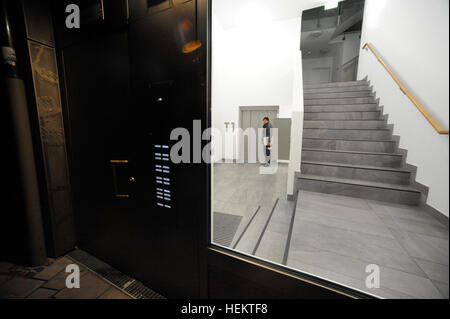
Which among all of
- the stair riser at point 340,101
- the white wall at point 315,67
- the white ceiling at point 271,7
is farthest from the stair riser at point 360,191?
the white wall at point 315,67

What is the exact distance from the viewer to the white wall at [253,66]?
5.55m

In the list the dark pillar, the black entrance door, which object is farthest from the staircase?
the dark pillar

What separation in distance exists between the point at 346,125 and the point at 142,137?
3.26 metres

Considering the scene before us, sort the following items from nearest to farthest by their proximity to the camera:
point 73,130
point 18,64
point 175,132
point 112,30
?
point 175,132
point 112,30
point 18,64
point 73,130

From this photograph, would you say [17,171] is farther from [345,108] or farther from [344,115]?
[345,108]

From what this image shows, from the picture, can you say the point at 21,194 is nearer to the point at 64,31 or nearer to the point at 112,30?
the point at 64,31

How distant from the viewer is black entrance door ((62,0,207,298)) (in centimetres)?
111

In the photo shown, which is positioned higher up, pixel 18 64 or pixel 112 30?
pixel 112 30

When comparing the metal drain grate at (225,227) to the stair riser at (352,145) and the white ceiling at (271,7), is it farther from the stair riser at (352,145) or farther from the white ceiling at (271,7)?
the white ceiling at (271,7)

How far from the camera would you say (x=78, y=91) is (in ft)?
5.28

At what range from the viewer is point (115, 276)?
1657 mm

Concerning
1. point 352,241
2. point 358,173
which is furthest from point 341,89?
point 352,241
